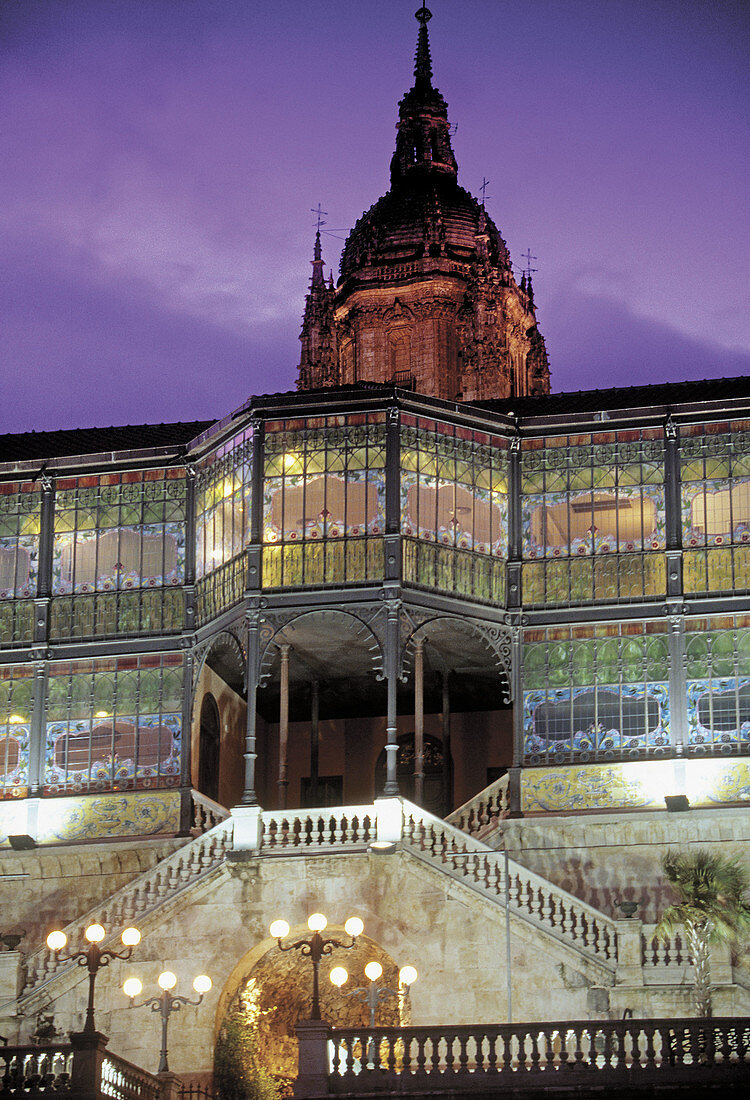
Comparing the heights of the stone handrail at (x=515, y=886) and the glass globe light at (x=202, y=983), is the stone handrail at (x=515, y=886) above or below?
above

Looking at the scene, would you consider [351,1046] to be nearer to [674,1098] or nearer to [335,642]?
[674,1098]

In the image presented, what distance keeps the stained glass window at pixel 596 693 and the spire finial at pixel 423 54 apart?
2939cm

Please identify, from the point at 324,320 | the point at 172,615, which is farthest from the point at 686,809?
the point at 324,320

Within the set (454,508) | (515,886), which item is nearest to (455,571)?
(454,508)

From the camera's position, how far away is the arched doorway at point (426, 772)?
167 ft

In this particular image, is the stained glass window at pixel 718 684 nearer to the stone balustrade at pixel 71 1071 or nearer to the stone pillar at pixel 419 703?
the stone pillar at pixel 419 703

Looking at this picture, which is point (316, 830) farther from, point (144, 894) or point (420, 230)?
point (420, 230)

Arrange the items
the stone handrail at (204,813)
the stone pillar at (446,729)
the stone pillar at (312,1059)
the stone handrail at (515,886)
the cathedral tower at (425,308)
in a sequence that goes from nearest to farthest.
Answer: the stone pillar at (312,1059) < the stone handrail at (515,886) < the stone handrail at (204,813) < the stone pillar at (446,729) < the cathedral tower at (425,308)

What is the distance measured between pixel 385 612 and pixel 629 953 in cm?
964

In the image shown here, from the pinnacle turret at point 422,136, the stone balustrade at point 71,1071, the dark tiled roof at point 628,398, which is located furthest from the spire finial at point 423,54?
the stone balustrade at point 71,1071

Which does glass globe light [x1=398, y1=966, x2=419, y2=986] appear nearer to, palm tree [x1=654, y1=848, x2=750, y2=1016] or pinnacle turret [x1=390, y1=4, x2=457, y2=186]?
palm tree [x1=654, y1=848, x2=750, y2=1016]

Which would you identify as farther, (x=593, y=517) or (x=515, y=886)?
(x=593, y=517)

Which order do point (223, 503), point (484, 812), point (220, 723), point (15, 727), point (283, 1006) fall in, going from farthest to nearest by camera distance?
point (220, 723) → point (15, 727) → point (223, 503) → point (484, 812) → point (283, 1006)

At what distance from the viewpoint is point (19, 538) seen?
1933 inches
